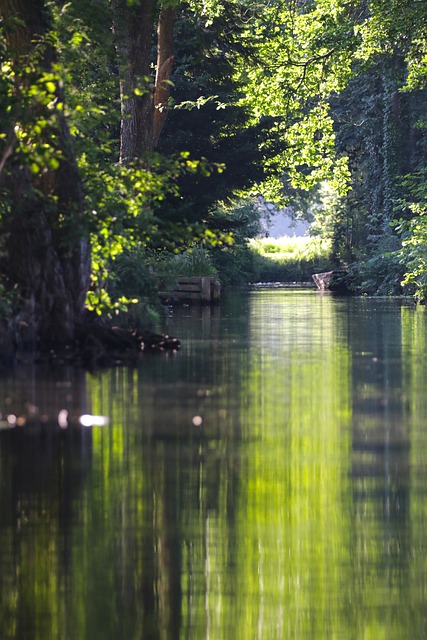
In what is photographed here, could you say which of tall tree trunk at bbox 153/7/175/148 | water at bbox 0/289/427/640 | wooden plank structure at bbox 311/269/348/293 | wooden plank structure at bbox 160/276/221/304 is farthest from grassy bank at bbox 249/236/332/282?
water at bbox 0/289/427/640

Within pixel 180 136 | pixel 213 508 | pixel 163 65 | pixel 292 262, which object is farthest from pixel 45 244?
pixel 292 262

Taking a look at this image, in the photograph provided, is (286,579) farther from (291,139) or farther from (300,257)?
(300,257)

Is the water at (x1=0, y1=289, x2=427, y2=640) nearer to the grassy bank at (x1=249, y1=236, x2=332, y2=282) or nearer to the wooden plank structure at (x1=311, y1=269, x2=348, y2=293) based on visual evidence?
the wooden plank structure at (x1=311, y1=269, x2=348, y2=293)

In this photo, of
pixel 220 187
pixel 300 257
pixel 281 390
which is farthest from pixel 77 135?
pixel 300 257

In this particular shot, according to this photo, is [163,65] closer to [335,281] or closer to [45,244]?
[335,281]

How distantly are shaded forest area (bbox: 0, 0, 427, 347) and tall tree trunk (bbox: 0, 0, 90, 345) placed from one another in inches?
1.1

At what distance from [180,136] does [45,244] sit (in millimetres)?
29741

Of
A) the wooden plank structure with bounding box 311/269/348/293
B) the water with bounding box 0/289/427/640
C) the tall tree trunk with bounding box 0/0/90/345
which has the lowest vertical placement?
the water with bounding box 0/289/427/640

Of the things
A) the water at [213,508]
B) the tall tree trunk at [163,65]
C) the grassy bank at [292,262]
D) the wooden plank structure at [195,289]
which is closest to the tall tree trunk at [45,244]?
the water at [213,508]

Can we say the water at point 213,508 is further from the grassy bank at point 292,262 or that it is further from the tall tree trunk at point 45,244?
the grassy bank at point 292,262

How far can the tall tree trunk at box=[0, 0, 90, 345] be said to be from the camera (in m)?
21.3

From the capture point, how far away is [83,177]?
73.6ft

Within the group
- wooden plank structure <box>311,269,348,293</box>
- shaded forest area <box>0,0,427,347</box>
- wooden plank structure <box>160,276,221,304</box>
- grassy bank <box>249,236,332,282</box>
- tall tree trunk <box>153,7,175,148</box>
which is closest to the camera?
shaded forest area <box>0,0,427,347</box>

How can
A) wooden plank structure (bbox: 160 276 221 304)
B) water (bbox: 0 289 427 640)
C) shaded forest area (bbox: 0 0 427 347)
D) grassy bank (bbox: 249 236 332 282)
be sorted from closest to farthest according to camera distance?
water (bbox: 0 289 427 640), shaded forest area (bbox: 0 0 427 347), wooden plank structure (bbox: 160 276 221 304), grassy bank (bbox: 249 236 332 282)
